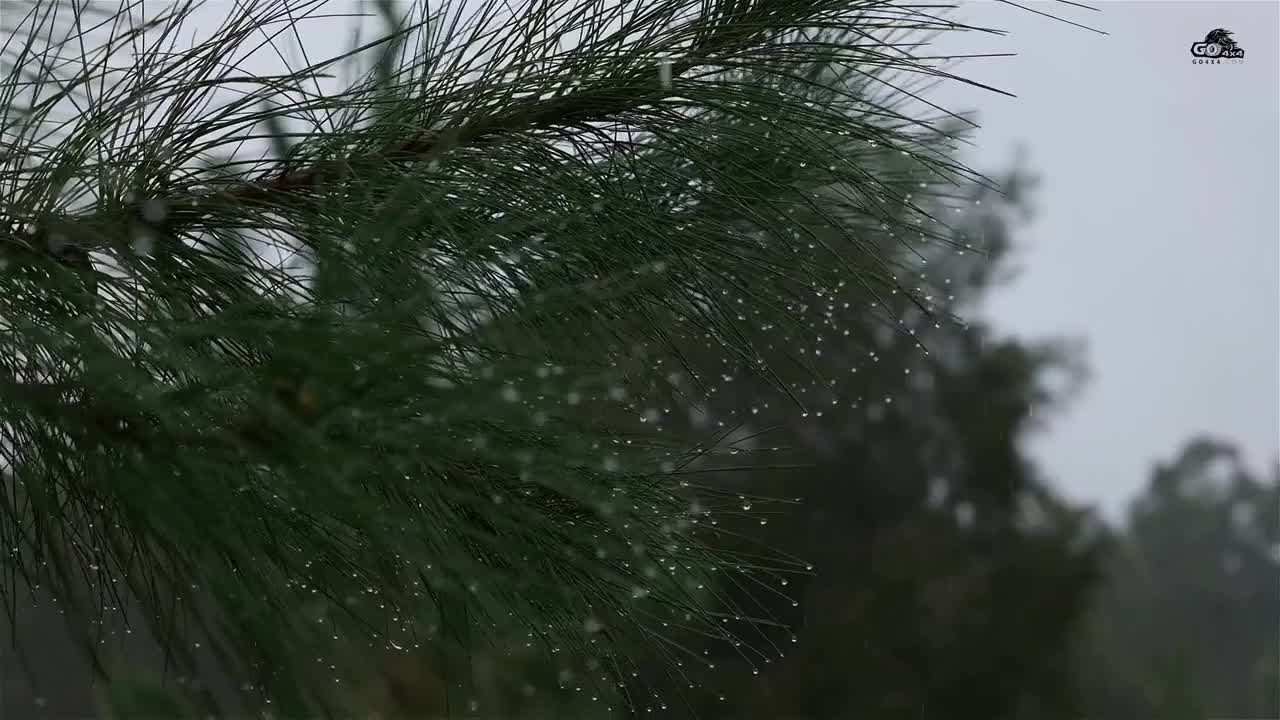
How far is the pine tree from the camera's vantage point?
0.88 feet

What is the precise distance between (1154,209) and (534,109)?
298cm

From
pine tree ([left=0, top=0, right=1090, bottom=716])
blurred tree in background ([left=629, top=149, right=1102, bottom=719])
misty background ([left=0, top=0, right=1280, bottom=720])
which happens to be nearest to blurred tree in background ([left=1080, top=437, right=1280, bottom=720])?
misty background ([left=0, top=0, right=1280, bottom=720])

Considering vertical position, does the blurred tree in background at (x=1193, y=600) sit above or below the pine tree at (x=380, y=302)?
below

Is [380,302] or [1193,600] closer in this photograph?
[380,302]

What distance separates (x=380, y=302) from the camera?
0.35 m

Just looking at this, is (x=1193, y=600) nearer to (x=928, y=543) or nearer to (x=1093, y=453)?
(x=1093, y=453)

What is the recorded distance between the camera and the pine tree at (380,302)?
27cm

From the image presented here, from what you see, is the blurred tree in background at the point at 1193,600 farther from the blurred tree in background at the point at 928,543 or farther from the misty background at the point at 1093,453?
the blurred tree in background at the point at 928,543

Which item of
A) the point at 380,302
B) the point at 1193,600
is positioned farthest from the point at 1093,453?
the point at 380,302

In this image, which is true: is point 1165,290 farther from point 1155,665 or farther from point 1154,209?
point 1155,665

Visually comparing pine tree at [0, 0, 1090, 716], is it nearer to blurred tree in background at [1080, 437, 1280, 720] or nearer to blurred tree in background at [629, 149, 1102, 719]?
blurred tree in background at [629, 149, 1102, 719]

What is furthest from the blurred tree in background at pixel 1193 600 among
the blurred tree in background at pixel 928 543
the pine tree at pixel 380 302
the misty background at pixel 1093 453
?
the pine tree at pixel 380 302

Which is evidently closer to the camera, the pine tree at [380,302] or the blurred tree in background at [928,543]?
the pine tree at [380,302]

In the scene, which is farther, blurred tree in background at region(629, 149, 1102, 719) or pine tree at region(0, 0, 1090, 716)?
blurred tree in background at region(629, 149, 1102, 719)
